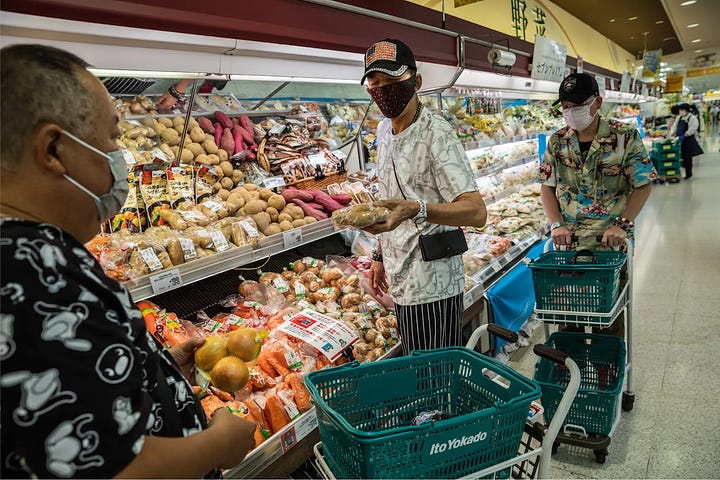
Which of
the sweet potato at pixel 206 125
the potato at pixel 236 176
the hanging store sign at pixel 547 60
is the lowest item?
the potato at pixel 236 176

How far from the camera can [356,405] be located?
136 cm


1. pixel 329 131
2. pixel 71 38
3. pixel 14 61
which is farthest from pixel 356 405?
pixel 329 131

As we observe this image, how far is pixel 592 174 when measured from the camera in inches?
104

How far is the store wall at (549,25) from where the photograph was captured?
5.31 meters

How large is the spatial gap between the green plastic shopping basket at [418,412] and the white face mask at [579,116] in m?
1.76

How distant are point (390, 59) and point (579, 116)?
1319 mm

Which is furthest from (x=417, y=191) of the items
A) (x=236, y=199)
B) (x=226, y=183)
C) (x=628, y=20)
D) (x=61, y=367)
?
(x=628, y=20)

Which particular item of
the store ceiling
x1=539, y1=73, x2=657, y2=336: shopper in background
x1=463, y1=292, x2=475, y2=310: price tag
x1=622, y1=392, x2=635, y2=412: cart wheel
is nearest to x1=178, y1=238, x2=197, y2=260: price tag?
x1=463, y1=292, x2=475, y2=310: price tag

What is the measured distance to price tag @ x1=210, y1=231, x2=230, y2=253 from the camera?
2180mm

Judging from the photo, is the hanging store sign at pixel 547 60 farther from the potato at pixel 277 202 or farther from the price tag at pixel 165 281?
the price tag at pixel 165 281

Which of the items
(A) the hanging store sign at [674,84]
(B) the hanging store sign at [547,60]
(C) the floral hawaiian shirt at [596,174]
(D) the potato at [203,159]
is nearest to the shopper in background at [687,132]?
(B) the hanging store sign at [547,60]

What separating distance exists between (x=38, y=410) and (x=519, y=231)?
4.44m

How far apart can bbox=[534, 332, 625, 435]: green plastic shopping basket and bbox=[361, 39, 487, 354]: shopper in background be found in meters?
0.80

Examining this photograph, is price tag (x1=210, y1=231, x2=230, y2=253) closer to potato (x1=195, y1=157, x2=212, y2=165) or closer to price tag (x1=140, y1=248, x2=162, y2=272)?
price tag (x1=140, y1=248, x2=162, y2=272)
